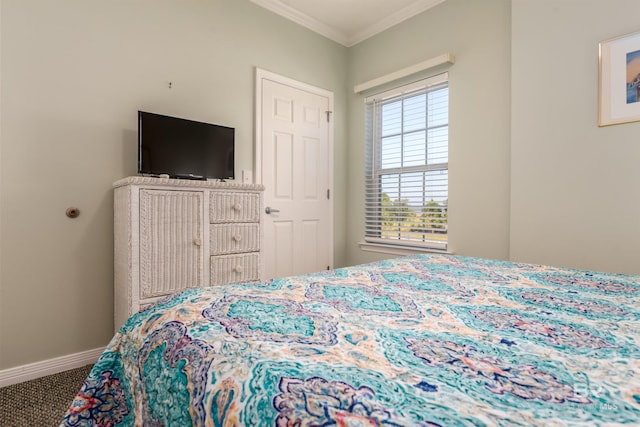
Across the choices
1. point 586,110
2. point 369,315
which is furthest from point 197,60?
point 586,110

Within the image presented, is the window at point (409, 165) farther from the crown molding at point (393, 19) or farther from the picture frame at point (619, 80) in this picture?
the picture frame at point (619, 80)

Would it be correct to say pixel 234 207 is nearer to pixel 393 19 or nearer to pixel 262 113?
pixel 262 113

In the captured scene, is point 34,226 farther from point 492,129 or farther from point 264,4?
point 492,129

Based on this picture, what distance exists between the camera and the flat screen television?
2.25 meters

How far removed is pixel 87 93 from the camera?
2.21 meters

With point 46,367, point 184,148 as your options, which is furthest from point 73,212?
point 46,367

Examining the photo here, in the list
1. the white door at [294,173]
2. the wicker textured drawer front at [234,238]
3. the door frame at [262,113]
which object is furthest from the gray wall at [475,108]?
the wicker textured drawer front at [234,238]

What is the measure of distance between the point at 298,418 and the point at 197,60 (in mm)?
2777

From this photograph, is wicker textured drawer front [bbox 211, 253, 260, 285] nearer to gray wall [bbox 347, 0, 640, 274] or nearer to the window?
the window

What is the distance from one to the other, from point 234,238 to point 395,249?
1617mm

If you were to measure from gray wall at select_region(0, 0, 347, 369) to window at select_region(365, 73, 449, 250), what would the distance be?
5.34ft

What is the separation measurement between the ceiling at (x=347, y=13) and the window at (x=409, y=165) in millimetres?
664

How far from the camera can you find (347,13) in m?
3.27

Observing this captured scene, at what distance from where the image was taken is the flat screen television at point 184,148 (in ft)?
7.39
